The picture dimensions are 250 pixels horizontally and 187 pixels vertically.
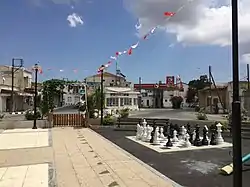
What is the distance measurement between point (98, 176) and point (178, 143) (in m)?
6.44

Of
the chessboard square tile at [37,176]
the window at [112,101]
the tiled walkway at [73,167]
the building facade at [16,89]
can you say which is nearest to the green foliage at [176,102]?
the window at [112,101]

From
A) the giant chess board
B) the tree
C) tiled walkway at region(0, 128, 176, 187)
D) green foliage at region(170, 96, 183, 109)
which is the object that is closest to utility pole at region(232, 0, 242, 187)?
tiled walkway at region(0, 128, 176, 187)

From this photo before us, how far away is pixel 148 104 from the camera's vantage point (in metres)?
89.8

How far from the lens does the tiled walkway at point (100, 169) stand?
752 centimetres

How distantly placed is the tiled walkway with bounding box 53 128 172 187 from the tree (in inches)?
3041

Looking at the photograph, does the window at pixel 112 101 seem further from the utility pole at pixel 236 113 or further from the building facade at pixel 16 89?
the utility pole at pixel 236 113

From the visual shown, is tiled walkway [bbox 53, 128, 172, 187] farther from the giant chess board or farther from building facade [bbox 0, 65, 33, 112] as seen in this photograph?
building facade [bbox 0, 65, 33, 112]

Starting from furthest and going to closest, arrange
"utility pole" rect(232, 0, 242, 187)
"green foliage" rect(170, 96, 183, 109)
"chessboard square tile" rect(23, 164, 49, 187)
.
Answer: "green foliage" rect(170, 96, 183, 109) < "chessboard square tile" rect(23, 164, 49, 187) < "utility pole" rect(232, 0, 242, 187)

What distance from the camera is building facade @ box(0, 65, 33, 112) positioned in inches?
2128

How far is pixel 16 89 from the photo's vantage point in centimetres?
5969

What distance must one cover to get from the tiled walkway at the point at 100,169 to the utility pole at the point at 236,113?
10.2 feet

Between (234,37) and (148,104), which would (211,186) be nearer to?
(234,37)

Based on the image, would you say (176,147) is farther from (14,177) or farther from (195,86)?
(195,86)

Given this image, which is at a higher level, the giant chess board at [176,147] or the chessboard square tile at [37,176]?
the giant chess board at [176,147]
